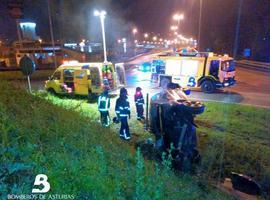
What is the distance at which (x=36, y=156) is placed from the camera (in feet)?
10.3

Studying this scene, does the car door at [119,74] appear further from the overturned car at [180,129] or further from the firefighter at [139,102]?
the overturned car at [180,129]

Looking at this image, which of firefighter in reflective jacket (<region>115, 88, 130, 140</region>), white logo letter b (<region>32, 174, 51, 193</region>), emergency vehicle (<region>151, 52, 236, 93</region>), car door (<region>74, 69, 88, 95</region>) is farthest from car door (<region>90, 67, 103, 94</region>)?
white logo letter b (<region>32, 174, 51, 193</region>)

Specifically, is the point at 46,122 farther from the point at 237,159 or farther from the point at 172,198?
the point at 237,159

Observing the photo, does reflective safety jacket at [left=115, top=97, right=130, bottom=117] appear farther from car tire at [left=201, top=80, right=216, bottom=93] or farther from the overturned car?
car tire at [left=201, top=80, right=216, bottom=93]

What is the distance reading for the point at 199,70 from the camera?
16734mm

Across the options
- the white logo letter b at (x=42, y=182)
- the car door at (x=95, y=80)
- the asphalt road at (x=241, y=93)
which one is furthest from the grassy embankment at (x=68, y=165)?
the asphalt road at (x=241, y=93)

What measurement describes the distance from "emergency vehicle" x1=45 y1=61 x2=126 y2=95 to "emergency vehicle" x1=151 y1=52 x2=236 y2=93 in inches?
141

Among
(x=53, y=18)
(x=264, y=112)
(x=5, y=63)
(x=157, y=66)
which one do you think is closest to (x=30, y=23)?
(x=53, y=18)

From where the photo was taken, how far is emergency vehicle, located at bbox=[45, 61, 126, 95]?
14023mm

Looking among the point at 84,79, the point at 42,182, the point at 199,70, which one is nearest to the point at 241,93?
the point at 199,70

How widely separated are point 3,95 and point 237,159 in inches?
251

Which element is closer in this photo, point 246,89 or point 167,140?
point 167,140

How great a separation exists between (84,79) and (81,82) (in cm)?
29

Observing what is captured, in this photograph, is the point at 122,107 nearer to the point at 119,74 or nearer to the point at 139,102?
the point at 139,102
